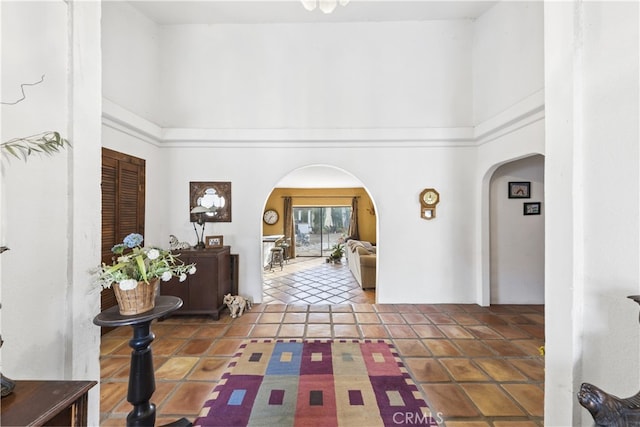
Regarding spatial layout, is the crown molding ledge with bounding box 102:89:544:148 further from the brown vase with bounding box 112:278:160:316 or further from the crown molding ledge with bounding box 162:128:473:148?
the brown vase with bounding box 112:278:160:316

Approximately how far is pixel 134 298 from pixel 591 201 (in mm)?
2213

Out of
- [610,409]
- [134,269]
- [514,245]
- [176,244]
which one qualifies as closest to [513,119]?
[514,245]

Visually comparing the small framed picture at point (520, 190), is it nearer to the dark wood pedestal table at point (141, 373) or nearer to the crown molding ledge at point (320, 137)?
the crown molding ledge at point (320, 137)

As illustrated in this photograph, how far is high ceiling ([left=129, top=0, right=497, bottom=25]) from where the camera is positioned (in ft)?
11.5

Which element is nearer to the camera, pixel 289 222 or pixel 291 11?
pixel 291 11

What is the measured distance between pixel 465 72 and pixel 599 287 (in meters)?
3.86

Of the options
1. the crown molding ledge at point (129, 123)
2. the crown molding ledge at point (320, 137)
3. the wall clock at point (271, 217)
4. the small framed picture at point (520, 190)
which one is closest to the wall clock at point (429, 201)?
the crown molding ledge at point (320, 137)

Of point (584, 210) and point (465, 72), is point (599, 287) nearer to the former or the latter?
point (584, 210)

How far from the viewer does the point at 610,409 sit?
688 millimetres

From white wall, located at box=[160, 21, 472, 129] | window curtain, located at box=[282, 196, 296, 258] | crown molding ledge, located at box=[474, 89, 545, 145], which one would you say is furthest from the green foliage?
window curtain, located at box=[282, 196, 296, 258]

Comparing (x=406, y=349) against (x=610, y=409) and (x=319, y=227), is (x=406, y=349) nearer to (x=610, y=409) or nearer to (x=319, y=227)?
(x=610, y=409)

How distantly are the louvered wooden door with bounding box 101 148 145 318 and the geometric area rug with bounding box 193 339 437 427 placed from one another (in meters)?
1.96

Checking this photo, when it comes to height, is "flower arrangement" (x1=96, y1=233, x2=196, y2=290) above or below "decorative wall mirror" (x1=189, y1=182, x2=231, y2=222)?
below

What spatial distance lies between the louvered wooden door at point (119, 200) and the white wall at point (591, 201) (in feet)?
12.7
